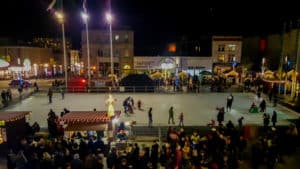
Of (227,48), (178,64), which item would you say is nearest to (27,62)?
(178,64)

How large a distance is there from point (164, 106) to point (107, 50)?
1117 inches

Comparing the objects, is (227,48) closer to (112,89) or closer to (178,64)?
(178,64)

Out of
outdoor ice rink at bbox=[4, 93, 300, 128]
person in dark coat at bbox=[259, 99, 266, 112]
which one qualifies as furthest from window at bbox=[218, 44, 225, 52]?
person in dark coat at bbox=[259, 99, 266, 112]

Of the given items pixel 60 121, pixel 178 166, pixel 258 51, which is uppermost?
pixel 258 51

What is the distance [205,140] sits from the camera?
12867mm

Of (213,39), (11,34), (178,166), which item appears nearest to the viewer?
(178,166)

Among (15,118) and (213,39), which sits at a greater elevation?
(213,39)

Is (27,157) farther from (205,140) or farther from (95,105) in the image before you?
(95,105)

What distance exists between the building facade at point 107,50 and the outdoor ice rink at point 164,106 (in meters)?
20.0

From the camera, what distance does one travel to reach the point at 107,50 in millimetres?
51344

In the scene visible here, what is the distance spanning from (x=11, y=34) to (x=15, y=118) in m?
51.4

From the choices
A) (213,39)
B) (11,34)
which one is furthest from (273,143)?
(11,34)

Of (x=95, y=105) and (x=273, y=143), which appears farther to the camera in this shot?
(x=95, y=105)

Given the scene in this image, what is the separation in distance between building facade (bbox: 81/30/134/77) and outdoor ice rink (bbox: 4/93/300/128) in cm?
2001
